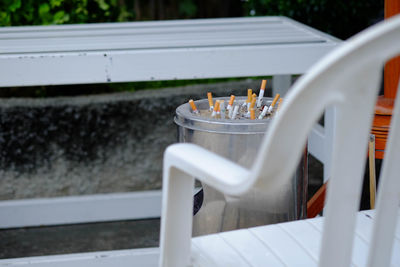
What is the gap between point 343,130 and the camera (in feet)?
2.09

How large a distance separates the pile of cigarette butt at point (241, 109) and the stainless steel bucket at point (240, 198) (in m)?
0.06

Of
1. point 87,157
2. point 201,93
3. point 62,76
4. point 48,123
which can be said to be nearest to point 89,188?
point 87,157

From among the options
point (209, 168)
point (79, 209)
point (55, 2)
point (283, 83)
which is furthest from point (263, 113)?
point (55, 2)

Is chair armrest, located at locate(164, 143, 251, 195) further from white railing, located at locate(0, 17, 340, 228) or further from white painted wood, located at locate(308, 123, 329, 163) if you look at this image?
white painted wood, located at locate(308, 123, 329, 163)

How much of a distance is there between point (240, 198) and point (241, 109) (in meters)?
0.26

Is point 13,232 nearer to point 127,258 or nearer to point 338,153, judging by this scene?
point 127,258

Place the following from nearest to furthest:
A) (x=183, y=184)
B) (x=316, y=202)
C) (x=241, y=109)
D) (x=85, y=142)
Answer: (x=183, y=184), (x=241, y=109), (x=316, y=202), (x=85, y=142)

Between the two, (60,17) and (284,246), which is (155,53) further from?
(60,17)

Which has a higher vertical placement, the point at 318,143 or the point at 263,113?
the point at 263,113

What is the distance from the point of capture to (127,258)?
1929 millimetres

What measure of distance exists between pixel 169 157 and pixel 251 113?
62 cm

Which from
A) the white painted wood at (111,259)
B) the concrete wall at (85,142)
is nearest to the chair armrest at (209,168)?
the white painted wood at (111,259)

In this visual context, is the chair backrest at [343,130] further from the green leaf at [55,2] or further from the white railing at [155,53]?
the green leaf at [55,2]

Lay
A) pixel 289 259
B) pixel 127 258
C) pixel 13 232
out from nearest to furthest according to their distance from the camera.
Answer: pixel 289 259, pixel 127 258, pixel 13 232
